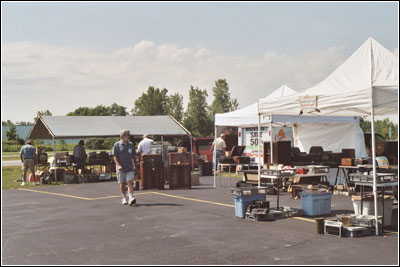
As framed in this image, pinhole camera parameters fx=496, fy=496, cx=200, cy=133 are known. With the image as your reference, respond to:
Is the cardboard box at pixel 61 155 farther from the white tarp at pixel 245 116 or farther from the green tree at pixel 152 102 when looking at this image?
the green tree at pixel 152 102

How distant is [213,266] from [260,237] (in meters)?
2.16

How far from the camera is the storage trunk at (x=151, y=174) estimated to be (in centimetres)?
1753

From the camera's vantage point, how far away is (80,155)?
72.4 ft

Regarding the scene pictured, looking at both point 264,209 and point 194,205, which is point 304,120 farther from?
point 264,209

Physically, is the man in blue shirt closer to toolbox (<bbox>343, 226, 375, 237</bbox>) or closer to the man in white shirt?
the man in white shirt

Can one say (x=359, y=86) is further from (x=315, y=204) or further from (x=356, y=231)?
(x=356, y=231)

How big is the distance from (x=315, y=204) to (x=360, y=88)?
273cm

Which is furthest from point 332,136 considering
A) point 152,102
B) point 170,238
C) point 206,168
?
point 152,102

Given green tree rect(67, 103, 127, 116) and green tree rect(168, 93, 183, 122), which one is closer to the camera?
green tree rect(168, 93, 183, 122)

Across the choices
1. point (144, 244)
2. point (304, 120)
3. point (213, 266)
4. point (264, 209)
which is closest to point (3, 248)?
point (144, 244)

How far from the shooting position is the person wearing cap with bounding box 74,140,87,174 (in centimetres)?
2192

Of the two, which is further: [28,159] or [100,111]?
[100,111]

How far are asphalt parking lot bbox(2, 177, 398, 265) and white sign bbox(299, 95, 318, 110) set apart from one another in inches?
99.5

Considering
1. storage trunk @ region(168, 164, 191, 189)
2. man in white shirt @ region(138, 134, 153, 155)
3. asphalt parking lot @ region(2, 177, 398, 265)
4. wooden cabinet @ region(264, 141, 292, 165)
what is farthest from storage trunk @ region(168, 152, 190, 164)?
asphalt parking lot @ region(2, 177, 398, 265)
